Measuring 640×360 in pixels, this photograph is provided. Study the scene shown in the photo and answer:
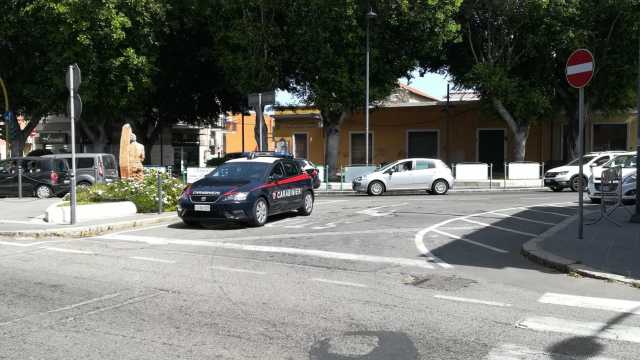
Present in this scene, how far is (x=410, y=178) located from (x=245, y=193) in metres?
12.2

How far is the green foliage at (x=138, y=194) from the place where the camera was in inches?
586

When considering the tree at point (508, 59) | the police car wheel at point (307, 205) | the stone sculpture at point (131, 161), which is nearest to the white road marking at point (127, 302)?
the police car wheel at point (307, 205)

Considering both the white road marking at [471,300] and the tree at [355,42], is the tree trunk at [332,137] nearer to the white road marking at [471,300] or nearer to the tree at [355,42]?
the tree at [355,42]

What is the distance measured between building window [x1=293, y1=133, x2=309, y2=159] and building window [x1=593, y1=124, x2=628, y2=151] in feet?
62.5

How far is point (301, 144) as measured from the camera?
4369cm

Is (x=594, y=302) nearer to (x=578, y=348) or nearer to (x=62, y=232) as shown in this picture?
(x=578, y=348)

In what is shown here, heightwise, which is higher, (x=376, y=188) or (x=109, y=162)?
(x=109, y=162)

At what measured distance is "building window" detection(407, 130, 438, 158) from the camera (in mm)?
40625

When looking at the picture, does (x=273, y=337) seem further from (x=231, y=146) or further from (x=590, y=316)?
(x=231, y=146)

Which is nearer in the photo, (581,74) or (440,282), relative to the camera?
(440,282)

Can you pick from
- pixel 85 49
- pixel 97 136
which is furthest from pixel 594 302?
pixel 97 136

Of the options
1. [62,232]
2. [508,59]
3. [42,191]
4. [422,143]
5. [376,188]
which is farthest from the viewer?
[422,143]

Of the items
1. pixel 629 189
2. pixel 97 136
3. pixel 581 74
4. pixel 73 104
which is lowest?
pixel 629 189

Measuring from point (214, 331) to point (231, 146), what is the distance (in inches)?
2881
